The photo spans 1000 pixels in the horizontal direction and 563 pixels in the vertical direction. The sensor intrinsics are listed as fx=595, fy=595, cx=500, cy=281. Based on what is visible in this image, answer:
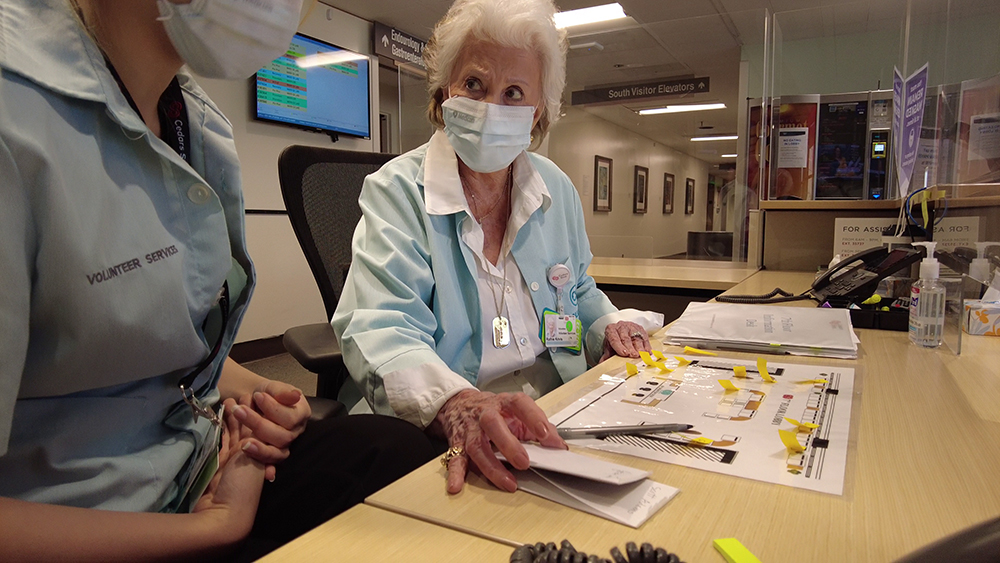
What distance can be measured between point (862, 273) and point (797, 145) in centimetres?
178

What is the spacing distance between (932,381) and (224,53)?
1122mm

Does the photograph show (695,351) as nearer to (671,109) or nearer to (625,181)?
(671,109)

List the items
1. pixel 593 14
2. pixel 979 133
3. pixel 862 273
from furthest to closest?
1. pixel 593 14
2. pixel 862 273
3. pixel 979 133

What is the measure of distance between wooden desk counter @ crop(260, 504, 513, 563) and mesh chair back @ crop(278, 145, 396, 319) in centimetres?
90

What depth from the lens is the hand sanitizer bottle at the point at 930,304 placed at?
3.77ft

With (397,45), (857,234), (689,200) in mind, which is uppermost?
(397,45)

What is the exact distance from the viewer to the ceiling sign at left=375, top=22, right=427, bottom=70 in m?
5.19

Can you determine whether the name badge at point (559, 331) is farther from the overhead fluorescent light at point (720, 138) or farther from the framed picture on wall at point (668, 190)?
the framed picture on wall at point (668, 190)

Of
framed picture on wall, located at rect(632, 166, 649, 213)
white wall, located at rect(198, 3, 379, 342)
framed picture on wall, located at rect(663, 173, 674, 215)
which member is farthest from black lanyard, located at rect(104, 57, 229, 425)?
framed picture on wall, located at rect(663, 173, 674, 215)

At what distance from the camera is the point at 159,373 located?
702mm

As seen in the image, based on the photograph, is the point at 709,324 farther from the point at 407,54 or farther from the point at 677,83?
the point at 407,54

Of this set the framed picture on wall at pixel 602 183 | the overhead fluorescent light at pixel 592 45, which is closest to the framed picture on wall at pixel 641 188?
the framed picture on wall at pixel 602 183

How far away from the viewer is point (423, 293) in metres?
1.15

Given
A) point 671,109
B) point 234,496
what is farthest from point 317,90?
point 234,496
